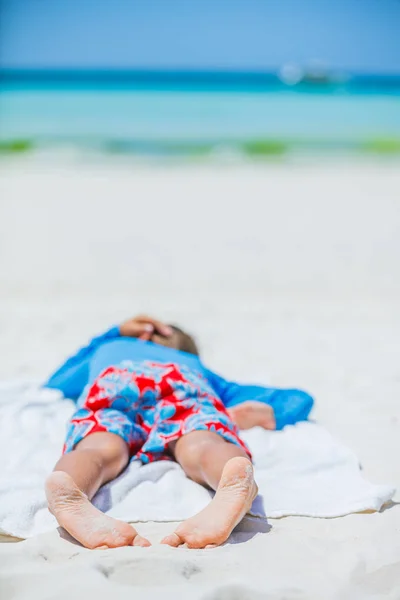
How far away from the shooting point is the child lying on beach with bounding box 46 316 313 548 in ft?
6.63

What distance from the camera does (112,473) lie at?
2457 mm

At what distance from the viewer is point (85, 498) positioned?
6.89 feet

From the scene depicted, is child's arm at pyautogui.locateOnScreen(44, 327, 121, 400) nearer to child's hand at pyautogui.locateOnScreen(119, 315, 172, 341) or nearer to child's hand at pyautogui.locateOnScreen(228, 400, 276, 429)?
child's hand at pyautogui.locateOnScreen(119, 315, 172, 341)

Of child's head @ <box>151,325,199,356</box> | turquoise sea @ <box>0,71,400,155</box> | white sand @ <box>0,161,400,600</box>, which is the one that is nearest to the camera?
white sand @ <box>0,161,400,600</box>

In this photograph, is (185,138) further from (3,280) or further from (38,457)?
(38,457)

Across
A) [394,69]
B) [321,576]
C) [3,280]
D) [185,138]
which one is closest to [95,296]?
[3,280]

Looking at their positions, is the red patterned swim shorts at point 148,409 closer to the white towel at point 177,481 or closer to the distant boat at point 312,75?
the white towel at point 177,481

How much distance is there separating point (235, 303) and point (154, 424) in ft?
9.62

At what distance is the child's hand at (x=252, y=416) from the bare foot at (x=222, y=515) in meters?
0.92

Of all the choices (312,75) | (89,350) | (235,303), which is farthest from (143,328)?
(312,75)

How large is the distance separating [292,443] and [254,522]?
2.31 feet

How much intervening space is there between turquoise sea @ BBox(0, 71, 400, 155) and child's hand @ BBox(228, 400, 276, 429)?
1201 cm

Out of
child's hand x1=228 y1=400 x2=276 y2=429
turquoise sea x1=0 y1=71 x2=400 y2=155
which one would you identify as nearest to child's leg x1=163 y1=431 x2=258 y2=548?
child's hand x1=228 y1=400 x2=276 y2=429

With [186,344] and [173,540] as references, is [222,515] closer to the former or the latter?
[173,540]
